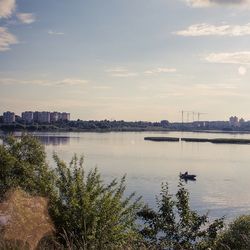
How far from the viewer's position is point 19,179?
3077cm

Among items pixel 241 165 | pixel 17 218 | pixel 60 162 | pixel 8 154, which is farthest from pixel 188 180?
pixel 17 218

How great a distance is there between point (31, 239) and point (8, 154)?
20954 mm

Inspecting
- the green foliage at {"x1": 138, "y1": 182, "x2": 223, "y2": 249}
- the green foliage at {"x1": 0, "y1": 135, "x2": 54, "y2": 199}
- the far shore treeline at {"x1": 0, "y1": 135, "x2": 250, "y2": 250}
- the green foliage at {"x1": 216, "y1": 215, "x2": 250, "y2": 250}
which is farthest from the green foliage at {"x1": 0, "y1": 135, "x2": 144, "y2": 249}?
the green foliage at {"x1": 216, "y1": 215, "x2": 250, "y2": 250}

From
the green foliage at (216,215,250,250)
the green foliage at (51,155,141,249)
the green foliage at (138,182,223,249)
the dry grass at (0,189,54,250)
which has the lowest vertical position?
the green foliage at (216,215,250,250)

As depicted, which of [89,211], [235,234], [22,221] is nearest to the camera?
[22,221]

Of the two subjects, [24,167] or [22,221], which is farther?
[24,167]

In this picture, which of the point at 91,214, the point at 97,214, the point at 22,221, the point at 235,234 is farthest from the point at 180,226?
the point at 22,221

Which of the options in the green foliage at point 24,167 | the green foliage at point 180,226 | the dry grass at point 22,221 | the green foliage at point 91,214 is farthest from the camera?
the green foliage at point 24,167

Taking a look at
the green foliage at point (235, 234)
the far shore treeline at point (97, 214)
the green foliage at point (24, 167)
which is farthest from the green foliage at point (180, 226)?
the green foliage at point (24, 167)

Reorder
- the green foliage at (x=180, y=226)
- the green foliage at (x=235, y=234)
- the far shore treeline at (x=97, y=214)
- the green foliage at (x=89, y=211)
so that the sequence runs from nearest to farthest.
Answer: the far shore treeline at (x=97, y=214), the green foliage at (x=89, y=211), the green foliage at (x=180, y=226), the green foliage at (x=235, y=234)

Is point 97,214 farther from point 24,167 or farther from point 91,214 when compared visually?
point 24,167

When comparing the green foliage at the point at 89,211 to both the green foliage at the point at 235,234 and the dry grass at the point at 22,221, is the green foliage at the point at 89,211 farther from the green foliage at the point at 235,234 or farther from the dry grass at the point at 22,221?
the green foliage at the point at 235,234

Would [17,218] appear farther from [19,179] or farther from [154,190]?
[154,190]

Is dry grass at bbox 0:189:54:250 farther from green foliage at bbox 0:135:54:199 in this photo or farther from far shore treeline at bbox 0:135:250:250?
green foliage at bbox 0:135:54:199
